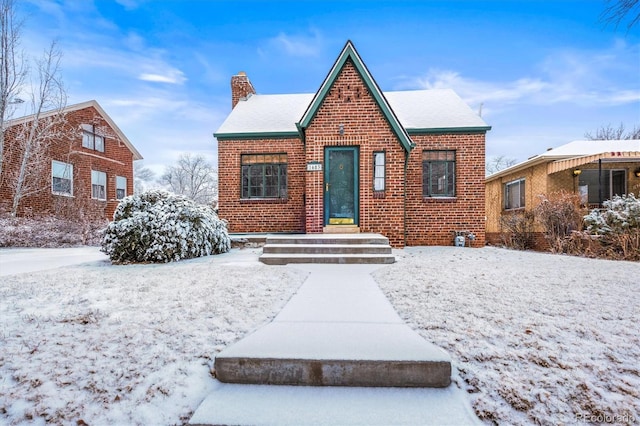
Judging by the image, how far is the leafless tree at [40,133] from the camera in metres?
14.3

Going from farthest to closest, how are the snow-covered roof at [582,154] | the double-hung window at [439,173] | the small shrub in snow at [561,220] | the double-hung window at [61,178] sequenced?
1. the double-hung window at [61,178]
2. the snow-covered roof at [582,154]
3. the double-hung window at [439,173]
4. the small shrub in snow at [561,220]

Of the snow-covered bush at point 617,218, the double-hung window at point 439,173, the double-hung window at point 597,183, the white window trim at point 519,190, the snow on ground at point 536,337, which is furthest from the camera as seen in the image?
the white window trim at point 519,190

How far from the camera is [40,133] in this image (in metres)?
14.9

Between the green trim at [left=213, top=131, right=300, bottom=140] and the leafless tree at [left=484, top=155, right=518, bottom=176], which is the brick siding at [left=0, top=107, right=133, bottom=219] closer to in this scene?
the green trim at [left=213, top=131, right=300, bottom=140]

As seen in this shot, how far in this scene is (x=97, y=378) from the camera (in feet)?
7.07

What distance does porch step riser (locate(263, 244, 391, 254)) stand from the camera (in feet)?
22.9

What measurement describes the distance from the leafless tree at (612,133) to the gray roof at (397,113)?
1168 inches

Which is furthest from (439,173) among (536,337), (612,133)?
(612,133)

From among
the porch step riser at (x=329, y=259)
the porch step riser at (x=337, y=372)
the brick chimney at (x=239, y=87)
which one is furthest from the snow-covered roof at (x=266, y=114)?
the porch step riser at (x=337, y=372)

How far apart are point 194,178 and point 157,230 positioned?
3672 centimetres

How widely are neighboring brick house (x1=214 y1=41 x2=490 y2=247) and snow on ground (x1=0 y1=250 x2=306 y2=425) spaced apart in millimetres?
4766

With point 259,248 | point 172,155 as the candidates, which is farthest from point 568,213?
point 172,155

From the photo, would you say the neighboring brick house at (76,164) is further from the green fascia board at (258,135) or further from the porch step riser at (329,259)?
the porch step riser at (329,259)

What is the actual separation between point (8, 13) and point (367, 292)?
21.3 m
